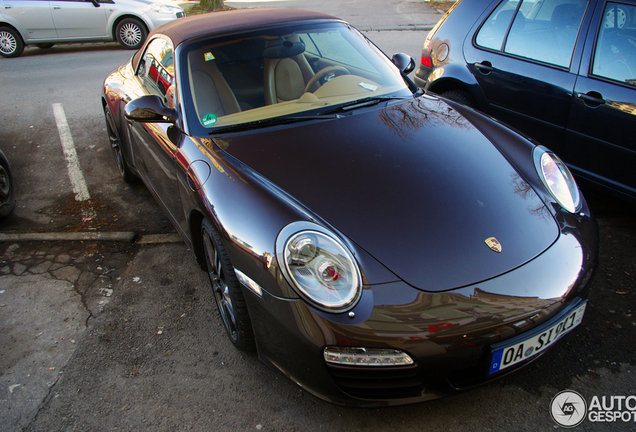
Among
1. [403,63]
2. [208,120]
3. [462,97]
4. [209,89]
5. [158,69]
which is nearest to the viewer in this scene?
[208,120]

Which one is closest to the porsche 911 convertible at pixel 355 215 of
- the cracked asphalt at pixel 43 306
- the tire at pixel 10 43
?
the cracked asphalt at pixel 43 306

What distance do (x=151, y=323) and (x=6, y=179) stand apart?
2.23 m

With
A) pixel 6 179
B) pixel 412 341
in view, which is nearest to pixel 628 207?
pixel 412 341

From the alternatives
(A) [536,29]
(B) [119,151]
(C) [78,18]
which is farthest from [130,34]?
(A) [536,29]

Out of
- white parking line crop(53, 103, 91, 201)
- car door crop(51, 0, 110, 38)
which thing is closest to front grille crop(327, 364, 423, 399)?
white parking line crop(53, 103, 91, 201)

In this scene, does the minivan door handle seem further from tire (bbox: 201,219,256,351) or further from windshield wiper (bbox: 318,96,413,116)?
tire (bbox: 201,219,256,351)

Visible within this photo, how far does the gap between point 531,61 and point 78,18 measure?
9040 millimetres

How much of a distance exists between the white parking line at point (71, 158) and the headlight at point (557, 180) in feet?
11.7

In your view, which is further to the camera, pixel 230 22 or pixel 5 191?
pixel 5 191

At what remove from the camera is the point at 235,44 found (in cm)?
289

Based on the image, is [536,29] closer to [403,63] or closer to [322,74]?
[403,63]

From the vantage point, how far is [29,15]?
30.4 feet

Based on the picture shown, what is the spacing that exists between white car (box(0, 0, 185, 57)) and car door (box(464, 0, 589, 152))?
313 inches

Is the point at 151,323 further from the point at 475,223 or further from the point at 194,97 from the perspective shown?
the point at 475,223
